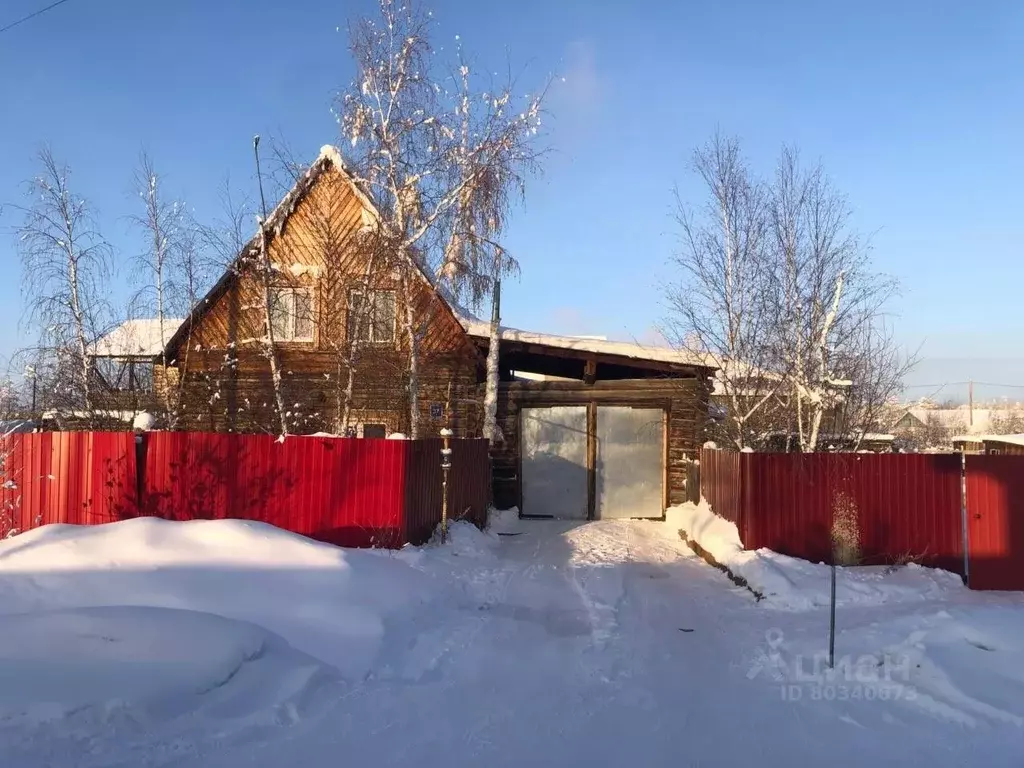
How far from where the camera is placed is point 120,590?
6.87 meters

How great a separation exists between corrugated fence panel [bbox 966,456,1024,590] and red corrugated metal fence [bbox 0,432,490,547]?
743 centimetres

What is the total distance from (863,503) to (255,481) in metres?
8.22

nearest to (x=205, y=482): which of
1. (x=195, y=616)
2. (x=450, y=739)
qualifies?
(x=195, y=616)

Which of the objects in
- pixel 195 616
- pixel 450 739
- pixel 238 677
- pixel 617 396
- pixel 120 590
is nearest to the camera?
pixel 450 739

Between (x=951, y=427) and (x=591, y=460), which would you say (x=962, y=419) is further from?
(x=591, y=460)

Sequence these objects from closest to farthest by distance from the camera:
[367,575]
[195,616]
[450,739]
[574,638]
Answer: [450,739], [195,616], [574,638], [367,575]

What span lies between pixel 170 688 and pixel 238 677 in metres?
0.53

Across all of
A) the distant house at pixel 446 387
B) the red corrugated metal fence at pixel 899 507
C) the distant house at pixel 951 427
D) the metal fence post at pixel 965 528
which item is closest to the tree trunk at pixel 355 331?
the distant house at pixel 446 387

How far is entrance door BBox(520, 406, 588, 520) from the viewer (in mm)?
16844

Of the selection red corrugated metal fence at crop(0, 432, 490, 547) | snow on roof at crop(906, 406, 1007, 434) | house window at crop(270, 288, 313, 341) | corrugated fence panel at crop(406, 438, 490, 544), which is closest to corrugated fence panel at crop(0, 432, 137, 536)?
red corrugated metal fence at crop(0, 432, 490, 547)

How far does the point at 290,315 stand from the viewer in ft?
57.2

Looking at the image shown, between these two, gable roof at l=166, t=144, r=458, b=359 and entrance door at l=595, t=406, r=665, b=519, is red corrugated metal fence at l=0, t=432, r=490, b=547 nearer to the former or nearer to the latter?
gable roof at l=166, t=144, r=458, b=359

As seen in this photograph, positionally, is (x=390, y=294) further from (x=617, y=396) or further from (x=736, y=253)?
(x=736, y=253)

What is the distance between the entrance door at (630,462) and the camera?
16.7 meters
